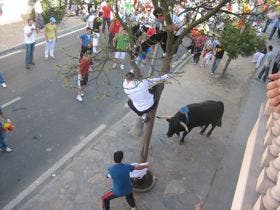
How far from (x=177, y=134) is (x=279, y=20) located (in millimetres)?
15232

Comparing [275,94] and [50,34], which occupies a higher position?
[275,94]

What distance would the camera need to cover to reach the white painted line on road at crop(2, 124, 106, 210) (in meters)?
8.05

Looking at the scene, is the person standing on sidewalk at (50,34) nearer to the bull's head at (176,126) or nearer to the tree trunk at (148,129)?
the bull's head at (176,126)

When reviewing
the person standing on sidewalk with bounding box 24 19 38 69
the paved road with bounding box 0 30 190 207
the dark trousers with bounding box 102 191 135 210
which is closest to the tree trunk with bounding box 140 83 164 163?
the paved road with bounding box 0 30 190 207

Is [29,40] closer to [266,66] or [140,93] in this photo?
[140,93]

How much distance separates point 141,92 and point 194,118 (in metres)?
2.71

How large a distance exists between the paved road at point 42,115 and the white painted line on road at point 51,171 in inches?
4.6

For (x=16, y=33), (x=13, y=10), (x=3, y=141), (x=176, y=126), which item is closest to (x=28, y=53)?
(x=16, y=33)

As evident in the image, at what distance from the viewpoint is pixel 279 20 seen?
890 inches

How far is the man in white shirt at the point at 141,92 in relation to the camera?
25.3 ft

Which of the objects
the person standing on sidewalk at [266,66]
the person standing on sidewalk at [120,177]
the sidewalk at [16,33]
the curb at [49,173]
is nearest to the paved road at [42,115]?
the curb at [49,173]

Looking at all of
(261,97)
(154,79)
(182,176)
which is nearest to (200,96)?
(261,97)

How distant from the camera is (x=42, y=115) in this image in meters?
11.0

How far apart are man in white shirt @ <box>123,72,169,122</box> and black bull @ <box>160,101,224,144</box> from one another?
5.93 feet
